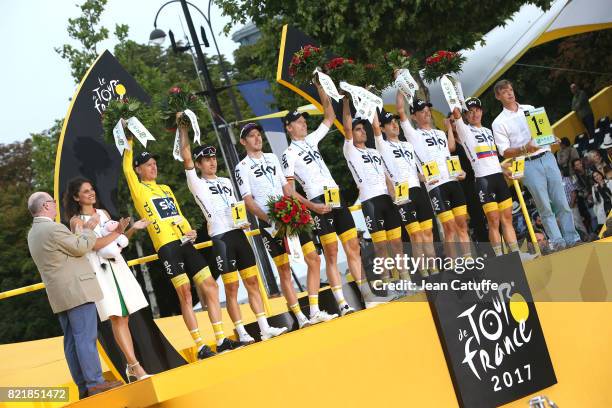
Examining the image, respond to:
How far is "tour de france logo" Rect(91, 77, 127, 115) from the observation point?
8.91 metres

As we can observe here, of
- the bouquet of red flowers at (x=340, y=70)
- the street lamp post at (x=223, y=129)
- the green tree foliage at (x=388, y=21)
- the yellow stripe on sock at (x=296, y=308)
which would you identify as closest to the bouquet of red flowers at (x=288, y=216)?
the yellow stripe on sock at (x=296, y=308)

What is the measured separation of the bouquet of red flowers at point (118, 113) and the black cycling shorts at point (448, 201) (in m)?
3.37

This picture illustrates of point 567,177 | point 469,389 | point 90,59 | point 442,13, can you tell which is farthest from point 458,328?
point 90,59

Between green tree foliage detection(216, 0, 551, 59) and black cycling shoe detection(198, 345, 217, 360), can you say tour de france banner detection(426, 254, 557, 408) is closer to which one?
black cycling shoe detection(198, 345, 217, 360)

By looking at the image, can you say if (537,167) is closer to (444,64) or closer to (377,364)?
(444,64)

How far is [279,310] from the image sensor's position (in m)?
12.0

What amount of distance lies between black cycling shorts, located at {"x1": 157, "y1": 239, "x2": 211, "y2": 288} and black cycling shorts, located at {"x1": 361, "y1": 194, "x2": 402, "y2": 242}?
2.07 meters

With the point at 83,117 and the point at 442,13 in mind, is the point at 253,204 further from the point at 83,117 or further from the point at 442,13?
the point at 442,13

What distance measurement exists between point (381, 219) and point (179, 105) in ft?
7.94

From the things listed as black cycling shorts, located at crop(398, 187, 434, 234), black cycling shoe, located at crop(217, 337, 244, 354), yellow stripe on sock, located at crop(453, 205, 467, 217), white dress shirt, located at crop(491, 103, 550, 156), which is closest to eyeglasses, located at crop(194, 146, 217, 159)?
black cycling shoe, located at crop(217, 337, 244, 354)

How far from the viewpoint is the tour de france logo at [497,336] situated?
25.3 ft

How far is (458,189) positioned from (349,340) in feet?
11.5

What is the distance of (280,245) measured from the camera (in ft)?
27.8

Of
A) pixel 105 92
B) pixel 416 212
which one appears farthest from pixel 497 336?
pixel 105 92
